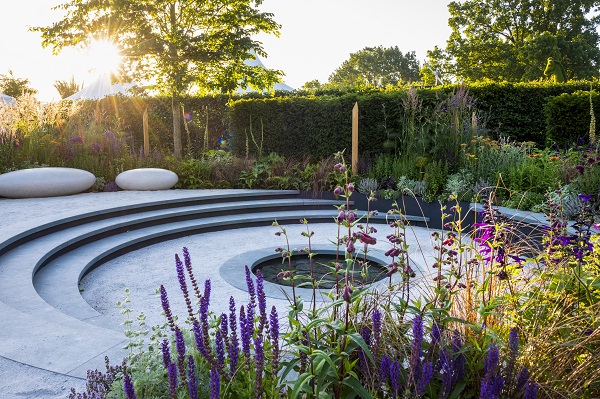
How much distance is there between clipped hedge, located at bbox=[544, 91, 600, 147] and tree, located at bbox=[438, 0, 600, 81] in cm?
1656

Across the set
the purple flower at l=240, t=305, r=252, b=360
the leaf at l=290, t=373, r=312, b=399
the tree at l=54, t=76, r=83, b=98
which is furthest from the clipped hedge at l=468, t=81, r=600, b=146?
the tree at l=54, t=76, r=83, b=98

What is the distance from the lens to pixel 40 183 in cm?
880

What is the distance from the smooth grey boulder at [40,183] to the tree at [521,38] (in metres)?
22.8

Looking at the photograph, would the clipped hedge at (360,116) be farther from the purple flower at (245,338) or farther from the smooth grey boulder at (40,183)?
the purple flower at (245,338)

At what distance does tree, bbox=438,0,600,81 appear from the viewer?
25219 millimetres

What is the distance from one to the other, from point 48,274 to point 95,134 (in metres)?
6.79

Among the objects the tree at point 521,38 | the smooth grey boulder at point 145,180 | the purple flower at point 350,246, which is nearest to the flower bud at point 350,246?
the purple flower at point 350,246

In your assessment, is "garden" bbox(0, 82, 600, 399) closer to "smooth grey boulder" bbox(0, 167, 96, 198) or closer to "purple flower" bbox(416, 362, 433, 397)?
"purple flower" bbox(416, 362, 433, 397)

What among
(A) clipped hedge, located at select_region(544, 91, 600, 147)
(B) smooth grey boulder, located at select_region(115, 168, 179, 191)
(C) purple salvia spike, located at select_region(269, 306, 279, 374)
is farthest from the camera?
(A) clipped hedge, located at select_region(544, 91, 600, 147)

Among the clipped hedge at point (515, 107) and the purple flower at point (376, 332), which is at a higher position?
the clipped hedge at point (515, 107)

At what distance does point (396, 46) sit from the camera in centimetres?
6328

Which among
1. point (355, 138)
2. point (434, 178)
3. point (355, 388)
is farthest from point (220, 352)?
point (355, 138)

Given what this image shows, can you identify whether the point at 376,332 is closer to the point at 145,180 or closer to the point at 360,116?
the point at 145,180

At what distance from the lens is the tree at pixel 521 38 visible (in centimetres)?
2522
